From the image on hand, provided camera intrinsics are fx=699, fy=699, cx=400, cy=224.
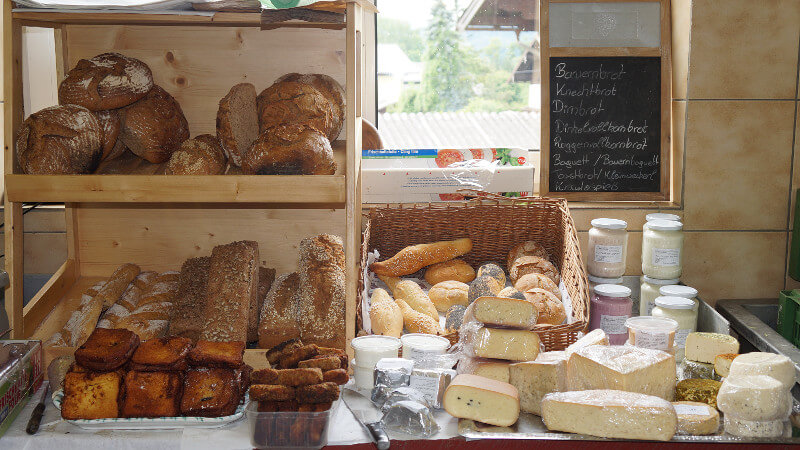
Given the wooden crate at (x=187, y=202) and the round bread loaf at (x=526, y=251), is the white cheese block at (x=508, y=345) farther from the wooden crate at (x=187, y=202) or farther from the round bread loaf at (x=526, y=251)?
the round bread loaf at (x=526, y=251)

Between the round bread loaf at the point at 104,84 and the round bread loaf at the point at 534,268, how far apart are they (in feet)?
3.91

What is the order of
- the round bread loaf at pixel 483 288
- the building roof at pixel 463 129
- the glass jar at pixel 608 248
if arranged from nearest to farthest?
the round bread loaf at pixel 483 288 < the glass jar at pixel 608 248 < the building roof at pixel 463 129

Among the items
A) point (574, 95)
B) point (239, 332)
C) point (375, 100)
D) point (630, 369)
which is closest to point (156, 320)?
point (239, 332)

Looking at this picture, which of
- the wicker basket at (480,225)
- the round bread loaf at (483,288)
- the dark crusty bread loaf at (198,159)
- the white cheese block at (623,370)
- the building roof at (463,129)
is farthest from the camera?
the building roof at (463,129)

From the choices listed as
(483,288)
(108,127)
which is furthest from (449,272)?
(108,127)

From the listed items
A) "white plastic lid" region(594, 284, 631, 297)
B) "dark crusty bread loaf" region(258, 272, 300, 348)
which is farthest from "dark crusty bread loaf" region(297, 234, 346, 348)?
"white plastic lid" region(594, 284, 631, 297)

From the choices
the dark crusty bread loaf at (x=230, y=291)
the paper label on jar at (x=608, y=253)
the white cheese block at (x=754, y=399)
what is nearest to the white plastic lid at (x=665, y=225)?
the paper label on jar at (x=608, y=253)

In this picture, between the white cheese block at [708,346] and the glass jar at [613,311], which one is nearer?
the white cheese block at [708,346]

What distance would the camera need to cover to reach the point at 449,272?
7.23 feet

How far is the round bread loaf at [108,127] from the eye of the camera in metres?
1.82

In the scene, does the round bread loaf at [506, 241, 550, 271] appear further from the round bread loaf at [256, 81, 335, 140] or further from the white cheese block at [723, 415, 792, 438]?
the white cheese block at [723, 415, 792, 438]

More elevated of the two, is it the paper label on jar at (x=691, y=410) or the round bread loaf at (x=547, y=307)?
the round bread loaf at (x=547, y=307)

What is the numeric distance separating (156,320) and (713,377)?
140 cm

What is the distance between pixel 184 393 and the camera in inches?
58.6
